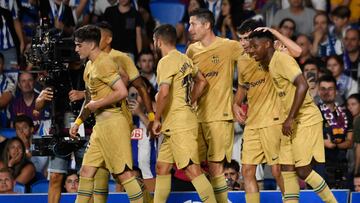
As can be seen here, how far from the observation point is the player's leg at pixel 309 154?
11117 mm

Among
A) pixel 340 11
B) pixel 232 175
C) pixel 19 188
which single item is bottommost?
pixel 19 188

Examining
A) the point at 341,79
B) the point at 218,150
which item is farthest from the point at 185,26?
the point at 218,150

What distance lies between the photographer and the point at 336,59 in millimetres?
15305

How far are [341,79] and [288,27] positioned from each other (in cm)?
101

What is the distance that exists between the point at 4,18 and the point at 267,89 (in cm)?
520

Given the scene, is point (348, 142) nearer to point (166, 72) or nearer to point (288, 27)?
point (288, 27)

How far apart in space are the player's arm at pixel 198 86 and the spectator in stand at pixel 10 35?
14.6 ft

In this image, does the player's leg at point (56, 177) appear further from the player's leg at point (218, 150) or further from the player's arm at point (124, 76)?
the player's leg at point (218, 150)

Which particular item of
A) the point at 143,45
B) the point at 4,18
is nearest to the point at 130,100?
the point at 143,45

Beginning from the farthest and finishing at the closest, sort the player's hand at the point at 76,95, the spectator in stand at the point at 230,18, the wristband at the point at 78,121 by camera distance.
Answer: the spectator in stand at the point at 230,18
the player's hand at the point at 76,95
the wristband at the point at 78,121

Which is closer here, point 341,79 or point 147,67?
point 147,67

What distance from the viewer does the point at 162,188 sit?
11.3 m

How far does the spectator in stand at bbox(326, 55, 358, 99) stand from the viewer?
15.2m

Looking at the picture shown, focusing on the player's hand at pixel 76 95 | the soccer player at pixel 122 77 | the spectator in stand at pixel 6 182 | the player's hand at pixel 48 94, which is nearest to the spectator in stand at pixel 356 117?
the soccer player at pixel 122 77
